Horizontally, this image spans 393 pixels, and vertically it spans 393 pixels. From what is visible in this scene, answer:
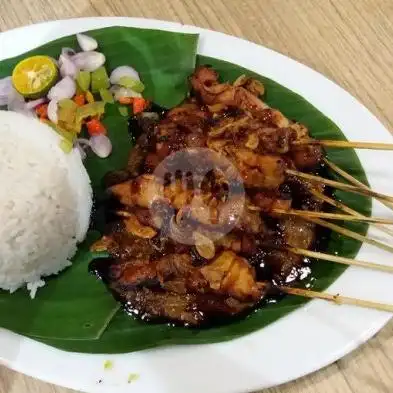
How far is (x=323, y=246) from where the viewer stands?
3.36m

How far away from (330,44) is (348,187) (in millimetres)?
1584

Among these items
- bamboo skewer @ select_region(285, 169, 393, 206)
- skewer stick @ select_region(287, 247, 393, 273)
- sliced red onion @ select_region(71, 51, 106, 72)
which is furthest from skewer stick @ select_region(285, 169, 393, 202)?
sliced red onion @ select_region(71, 51, 106, 72)

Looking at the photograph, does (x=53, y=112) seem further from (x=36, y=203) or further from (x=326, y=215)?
(x=326, y=215)

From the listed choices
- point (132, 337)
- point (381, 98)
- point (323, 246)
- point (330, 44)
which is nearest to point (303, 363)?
point (323, 246)

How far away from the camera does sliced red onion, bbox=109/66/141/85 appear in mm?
3818

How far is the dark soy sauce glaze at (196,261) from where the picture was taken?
3203 millimetres

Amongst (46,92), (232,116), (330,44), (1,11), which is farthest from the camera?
(1,11)

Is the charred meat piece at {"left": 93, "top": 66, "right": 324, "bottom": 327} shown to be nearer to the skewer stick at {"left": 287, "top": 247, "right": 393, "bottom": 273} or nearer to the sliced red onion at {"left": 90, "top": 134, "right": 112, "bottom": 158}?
the skewer stick at {"left": 287, "top": 247, "right": 393, "bottom": 273}

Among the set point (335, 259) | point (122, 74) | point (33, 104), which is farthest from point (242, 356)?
point (33, 104)

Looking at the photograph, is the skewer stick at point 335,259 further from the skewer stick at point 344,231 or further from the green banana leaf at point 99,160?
the green banana leaf at point 99,160

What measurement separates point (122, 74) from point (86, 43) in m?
0.33

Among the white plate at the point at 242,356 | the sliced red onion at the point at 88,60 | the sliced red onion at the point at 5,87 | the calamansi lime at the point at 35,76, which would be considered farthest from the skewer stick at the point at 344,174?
the sliced red onion at the point at 5,87

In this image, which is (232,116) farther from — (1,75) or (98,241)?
(1,75)

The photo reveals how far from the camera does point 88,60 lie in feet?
12.5
